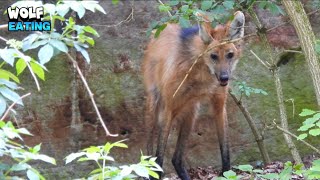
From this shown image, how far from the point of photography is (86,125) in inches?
226

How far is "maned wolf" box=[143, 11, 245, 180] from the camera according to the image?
4.91 metres

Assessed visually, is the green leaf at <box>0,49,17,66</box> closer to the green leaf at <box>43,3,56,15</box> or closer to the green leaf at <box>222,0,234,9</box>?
the green leaf at <box>43,3,56,15</box>

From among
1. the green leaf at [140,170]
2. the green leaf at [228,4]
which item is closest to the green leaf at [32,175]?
the green leaf at [140,170]

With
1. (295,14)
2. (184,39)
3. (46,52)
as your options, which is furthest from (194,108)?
(46,52)

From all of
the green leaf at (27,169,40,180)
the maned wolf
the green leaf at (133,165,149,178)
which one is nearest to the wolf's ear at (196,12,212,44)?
the maned wolf

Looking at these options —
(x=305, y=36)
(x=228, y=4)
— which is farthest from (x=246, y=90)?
(x=305, y=36)

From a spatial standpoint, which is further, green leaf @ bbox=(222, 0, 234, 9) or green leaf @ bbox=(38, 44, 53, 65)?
green leaf @ bbox=(222, 0, 234, 9)

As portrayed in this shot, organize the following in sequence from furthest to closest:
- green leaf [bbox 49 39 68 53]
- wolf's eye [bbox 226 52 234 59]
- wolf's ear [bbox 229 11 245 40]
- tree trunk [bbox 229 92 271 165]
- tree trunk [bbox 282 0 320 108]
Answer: tree trunk [bbox 229 92 271 165]
wolf's eye [bbox 226 52 234 59]
wolf's ear [bbox 229 11 245 40]
tree trunk [bbox 282 0 320 108]
green leaf [bbox 49 39 68 53]

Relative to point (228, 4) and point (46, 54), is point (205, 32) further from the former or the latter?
point (46, 54)

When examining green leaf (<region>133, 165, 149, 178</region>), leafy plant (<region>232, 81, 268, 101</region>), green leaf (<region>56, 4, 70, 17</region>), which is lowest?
green leaf (<region>133, 165, 149, 178</region>)

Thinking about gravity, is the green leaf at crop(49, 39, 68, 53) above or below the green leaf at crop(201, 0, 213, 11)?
below

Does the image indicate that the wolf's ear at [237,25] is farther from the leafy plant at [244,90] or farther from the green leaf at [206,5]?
the green leaf at [206,5]

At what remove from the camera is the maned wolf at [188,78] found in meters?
4.91

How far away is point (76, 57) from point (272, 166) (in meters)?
2.28
